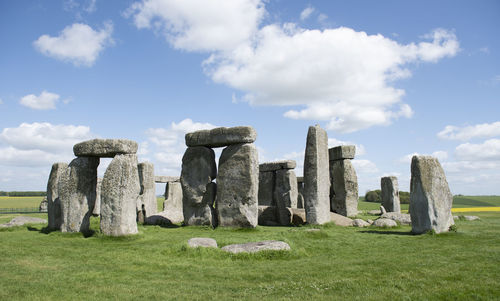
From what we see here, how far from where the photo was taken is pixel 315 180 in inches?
583

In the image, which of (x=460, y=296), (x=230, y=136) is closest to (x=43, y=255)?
(x=230, y=136)

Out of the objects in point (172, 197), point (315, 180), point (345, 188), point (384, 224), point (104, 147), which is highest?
point (104, 147)

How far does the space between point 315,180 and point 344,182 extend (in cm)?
586

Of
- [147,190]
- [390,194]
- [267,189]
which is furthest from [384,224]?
[147,190]

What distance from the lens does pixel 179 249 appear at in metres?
8.80

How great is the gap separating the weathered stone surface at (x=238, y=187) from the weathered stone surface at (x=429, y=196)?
568 centimetres

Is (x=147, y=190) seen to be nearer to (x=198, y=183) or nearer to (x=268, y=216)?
(x=198, y=183)

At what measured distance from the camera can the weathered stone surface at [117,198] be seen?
11.1 m

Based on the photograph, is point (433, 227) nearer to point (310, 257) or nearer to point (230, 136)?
point (310, 257)

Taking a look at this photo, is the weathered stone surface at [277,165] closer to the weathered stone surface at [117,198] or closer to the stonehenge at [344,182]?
the stonehenge at [344,182]

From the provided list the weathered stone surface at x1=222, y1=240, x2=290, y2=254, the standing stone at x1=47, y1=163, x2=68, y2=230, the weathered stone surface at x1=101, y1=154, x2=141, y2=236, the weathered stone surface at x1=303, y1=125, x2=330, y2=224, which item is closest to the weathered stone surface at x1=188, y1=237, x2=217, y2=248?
the weathered stone surface at x1=222, y1=240, x2=290, y2=254

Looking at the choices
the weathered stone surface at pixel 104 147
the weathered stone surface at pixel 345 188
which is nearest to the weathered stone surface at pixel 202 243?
the weathered stone surface at pixel 104 147

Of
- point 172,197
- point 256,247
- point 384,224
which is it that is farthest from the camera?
point 172,197

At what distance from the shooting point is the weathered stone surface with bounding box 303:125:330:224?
48.5 feet
